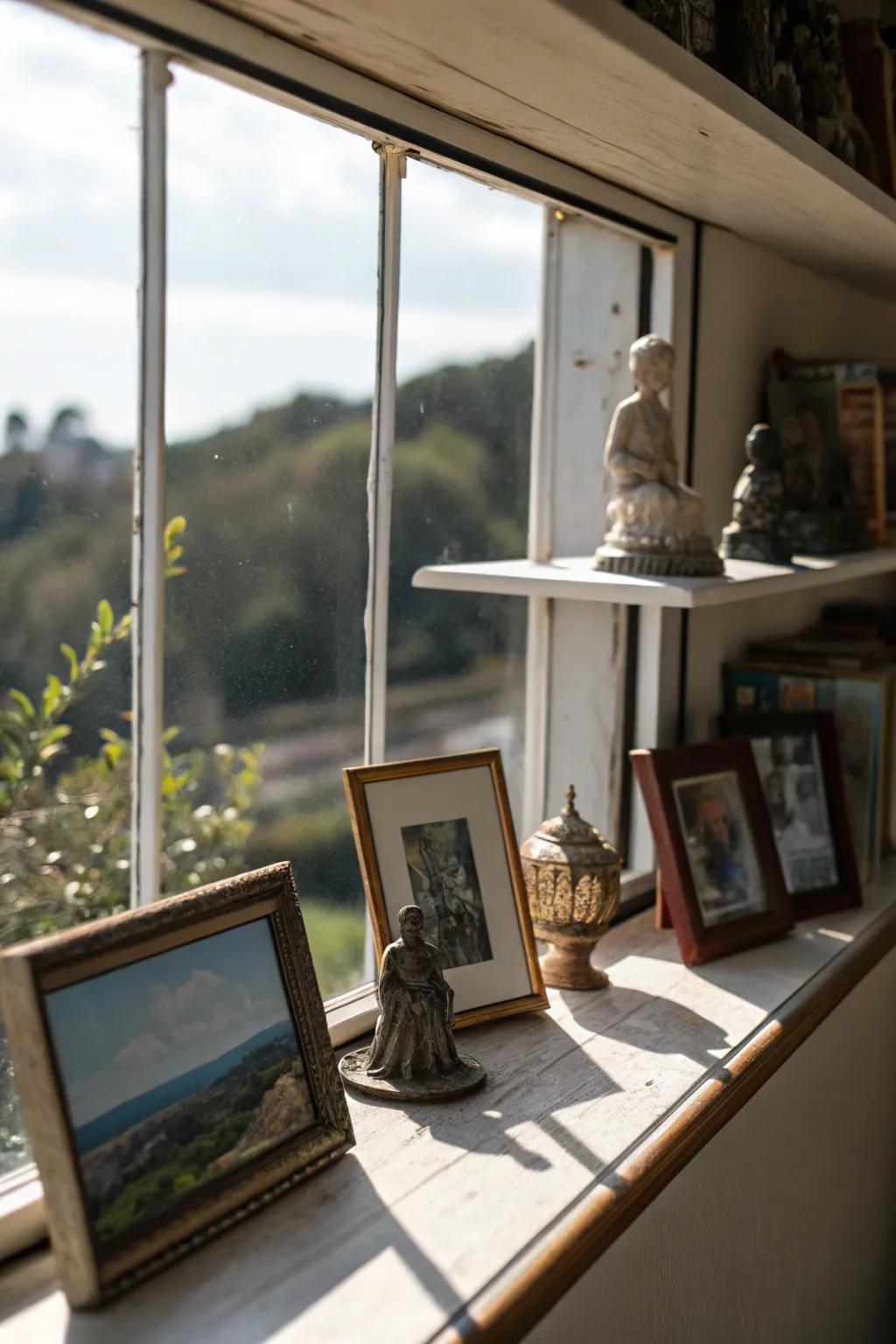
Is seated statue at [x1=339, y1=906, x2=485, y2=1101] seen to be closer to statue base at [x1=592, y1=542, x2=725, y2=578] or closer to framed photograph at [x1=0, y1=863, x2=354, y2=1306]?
framed photograph at [x1=0, y1=863, x2=354, y2=1306]

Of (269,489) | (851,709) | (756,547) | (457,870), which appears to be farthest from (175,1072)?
(851,709)

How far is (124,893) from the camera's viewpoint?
49.6 inches

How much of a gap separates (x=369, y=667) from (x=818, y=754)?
79 cm

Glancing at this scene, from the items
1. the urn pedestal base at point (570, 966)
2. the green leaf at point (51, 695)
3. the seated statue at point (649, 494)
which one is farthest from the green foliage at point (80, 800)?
the seated statue at point (649, 494)

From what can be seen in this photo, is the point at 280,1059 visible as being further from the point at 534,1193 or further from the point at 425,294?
the point at 425,294

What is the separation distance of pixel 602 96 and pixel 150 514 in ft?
1.87

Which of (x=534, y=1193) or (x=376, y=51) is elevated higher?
(x=376, y=51)

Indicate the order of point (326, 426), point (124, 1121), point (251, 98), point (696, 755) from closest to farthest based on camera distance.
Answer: point (124, 1121) → point (251, 98) → point (326, 426) → point (696, 755)

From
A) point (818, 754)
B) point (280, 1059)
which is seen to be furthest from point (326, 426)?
point (818, 754)

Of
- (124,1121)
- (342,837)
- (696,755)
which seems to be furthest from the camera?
(696,755)

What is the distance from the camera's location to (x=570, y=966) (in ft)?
4.97

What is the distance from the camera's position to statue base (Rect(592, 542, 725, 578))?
1.56m

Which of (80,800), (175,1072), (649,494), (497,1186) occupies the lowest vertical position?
(497,1186)

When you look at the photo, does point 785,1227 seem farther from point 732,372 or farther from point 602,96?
point 602,96
